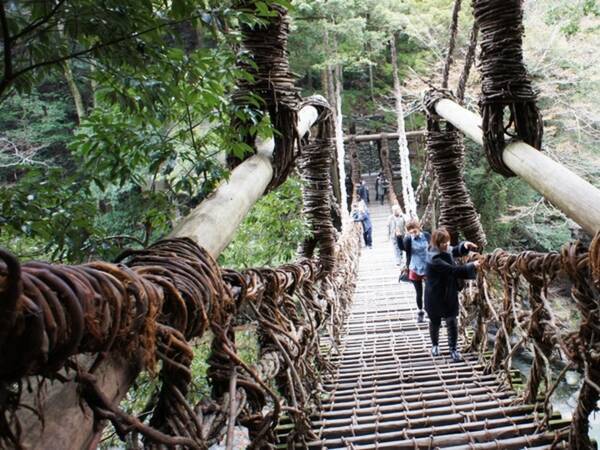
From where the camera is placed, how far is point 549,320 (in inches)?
63.0

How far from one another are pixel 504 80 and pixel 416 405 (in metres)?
1.38

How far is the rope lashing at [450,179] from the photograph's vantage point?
127 inches

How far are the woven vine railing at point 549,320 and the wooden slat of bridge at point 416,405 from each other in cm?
11

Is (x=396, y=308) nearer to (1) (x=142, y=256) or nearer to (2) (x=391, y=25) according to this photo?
(1) (x=142, y=256)

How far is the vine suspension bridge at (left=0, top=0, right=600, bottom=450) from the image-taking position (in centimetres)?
51

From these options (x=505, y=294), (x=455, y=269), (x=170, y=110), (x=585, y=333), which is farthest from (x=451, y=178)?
(x=170, y=110)

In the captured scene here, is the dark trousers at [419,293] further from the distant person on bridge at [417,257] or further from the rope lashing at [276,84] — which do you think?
the rope lashing at [276,84]

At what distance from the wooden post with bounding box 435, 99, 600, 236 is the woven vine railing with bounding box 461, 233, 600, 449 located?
14 cm

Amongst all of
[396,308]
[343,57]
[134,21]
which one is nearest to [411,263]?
[396,308]

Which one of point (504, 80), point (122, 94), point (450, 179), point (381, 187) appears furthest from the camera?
point (381, 187)

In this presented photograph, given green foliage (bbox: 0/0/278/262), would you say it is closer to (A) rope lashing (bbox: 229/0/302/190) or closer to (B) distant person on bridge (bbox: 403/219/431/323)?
(A) rope lashing (bbox: 229/0/302/190)

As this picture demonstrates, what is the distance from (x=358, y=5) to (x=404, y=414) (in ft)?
42.8

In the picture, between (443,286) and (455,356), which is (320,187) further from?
(455,356)

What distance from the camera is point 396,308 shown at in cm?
474
